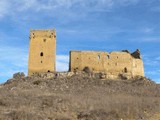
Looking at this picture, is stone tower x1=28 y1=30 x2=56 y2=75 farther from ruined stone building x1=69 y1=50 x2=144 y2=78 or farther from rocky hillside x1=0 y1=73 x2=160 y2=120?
ruined stone building x1=69 y1=50 x2=144 y2=78

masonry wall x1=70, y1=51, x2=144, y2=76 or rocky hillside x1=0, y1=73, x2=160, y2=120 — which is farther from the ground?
masonry wall x1=70, y1=51, x2=144, y2=76

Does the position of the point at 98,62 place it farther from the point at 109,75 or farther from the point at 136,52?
the point at 136,52

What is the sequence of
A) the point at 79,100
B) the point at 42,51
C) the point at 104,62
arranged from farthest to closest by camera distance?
Answer: the point at 104,62 < the point at 42,51 < the point at 79,100

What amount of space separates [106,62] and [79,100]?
20.1m

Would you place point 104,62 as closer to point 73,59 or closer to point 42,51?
point 73,59

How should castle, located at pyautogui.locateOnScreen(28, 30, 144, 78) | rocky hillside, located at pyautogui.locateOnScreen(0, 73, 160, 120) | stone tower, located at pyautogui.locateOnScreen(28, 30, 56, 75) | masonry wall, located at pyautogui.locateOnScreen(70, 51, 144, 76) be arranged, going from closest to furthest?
rocky hillside, located at pyautogui.locateOnScreen(0, 73, 160, 120) → stone tower, located at pyautogui.locateOnScreen(28, 30, 56, 75) → castle, located at pyautogui.locateOnScreen(28, 30, 144, 78) → masonry wall, located at pyautogui.locateOnScreen(70, 51, 144, 76)

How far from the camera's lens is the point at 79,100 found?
110 feet

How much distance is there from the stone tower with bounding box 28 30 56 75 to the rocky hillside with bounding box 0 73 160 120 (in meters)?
2.59

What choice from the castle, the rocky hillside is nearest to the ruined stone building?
the castle

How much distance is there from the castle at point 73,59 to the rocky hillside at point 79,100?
269 centimetres

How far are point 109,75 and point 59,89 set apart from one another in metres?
10.5

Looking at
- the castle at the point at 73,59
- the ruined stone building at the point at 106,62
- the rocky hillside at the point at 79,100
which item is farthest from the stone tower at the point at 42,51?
the ruined stone building at the point at 106,62

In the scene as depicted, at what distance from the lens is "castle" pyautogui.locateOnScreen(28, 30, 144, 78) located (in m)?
51.8

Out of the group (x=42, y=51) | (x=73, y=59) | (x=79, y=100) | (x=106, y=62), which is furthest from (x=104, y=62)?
(x=79, y=100)
